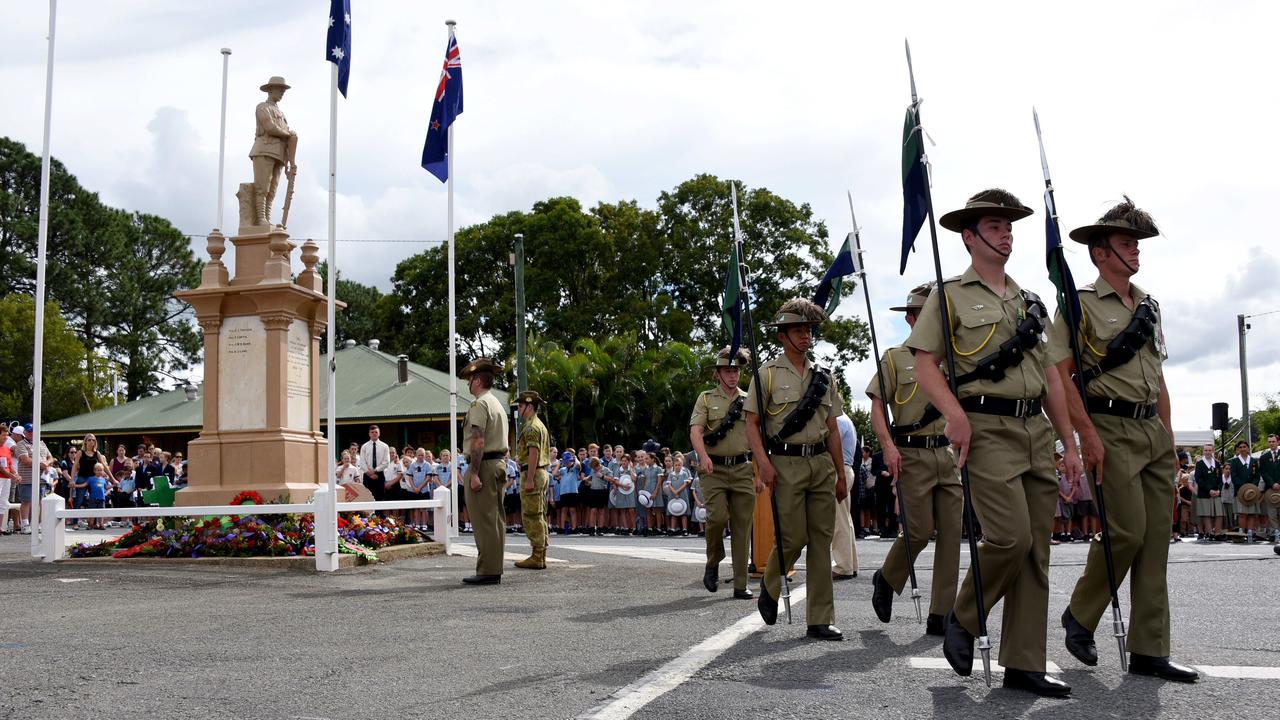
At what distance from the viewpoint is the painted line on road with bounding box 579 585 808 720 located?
482cm

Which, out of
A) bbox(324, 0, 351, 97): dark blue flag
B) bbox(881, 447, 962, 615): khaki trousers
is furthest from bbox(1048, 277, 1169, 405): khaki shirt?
bbox(324, 0, 351, 97): dark blue flag

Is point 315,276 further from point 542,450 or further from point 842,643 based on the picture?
point 842,643

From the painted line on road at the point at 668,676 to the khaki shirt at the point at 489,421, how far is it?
4.27 meters

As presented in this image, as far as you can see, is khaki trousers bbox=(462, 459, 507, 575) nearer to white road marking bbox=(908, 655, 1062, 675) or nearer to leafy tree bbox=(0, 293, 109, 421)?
white road marking bbox=(908, 655, 1062, 675)

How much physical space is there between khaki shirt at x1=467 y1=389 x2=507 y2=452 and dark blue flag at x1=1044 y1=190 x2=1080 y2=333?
20.2 feet

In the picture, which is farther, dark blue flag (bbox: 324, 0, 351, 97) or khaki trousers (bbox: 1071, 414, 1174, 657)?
dark blue flag (bbox: 324, 0, 351, 97)

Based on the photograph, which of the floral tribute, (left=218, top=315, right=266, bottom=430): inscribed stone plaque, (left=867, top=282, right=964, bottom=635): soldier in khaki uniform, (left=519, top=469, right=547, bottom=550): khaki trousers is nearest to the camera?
(left=867, top=282, right=964, bottom=635): soldier in khaki uniform

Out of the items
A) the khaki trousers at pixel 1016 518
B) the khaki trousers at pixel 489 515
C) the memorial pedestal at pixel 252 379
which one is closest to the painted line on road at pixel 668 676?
the khaki trousers at pixel 1016 518

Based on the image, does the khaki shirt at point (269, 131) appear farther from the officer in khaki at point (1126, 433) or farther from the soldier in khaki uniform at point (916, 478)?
the officer in khaki at point (1126, 433)

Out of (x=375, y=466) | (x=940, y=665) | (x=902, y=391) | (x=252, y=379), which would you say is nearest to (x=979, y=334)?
(x=940, y=665)

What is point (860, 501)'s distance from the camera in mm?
21109

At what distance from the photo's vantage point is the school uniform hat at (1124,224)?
5.95 meters

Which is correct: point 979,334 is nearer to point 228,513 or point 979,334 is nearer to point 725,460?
point 725,460

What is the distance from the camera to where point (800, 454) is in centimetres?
742
